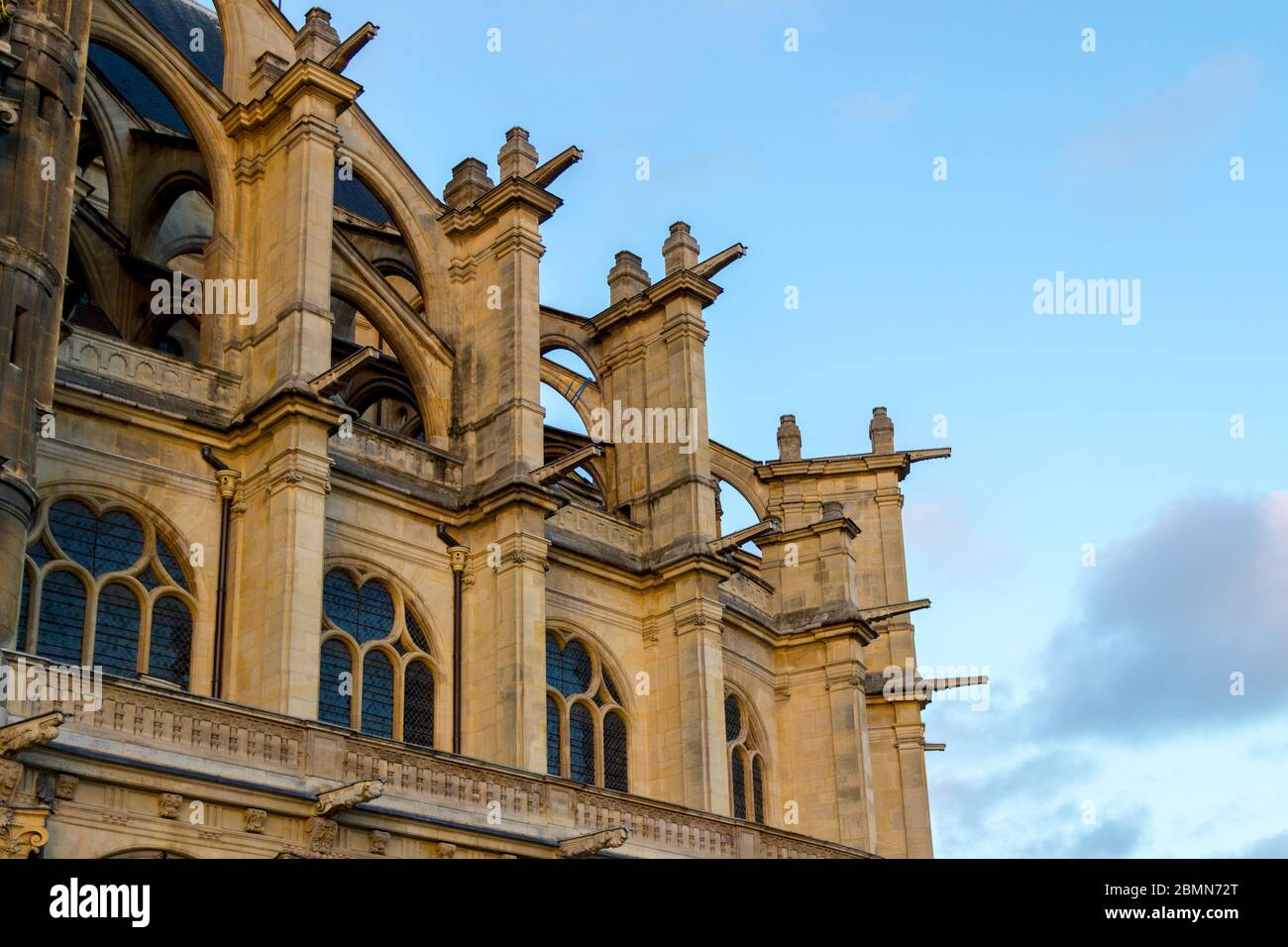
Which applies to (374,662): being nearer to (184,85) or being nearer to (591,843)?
(591,843)

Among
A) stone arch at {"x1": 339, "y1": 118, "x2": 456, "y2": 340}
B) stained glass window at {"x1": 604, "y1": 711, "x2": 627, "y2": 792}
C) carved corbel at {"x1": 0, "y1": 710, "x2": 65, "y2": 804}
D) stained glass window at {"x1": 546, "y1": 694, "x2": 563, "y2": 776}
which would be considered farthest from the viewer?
stone arch at {"x1": 339, "y1": 118, "x2": 456, "y2": 340}

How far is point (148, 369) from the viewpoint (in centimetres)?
2534

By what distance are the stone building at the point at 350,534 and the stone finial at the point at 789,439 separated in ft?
15.3

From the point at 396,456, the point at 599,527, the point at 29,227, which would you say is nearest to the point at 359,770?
the point at 29,227

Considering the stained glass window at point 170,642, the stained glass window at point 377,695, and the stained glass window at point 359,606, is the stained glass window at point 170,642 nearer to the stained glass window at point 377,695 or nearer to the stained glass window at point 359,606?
the stained glass window at point 359,606

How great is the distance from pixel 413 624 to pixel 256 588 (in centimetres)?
382

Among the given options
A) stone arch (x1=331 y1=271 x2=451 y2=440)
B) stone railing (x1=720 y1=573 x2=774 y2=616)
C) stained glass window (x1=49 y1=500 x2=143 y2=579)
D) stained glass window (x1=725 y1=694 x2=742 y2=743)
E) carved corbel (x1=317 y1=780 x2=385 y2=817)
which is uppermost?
stone arch (x1=331 y1=271 x2=451 y2=440)

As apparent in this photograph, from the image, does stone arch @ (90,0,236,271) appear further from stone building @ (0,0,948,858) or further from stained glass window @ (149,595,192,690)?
stained glass window @ (149,595,192,690)

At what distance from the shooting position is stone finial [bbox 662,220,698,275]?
114 feet

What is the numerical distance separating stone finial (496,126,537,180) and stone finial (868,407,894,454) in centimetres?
1383

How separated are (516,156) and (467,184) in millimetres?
1377

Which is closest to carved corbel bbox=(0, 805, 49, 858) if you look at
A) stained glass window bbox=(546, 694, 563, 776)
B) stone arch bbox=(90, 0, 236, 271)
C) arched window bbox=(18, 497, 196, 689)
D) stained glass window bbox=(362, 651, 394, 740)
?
arched window bbox=(18, 497, 196, 689)

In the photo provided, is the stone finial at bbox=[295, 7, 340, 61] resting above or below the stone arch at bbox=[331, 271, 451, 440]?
above
